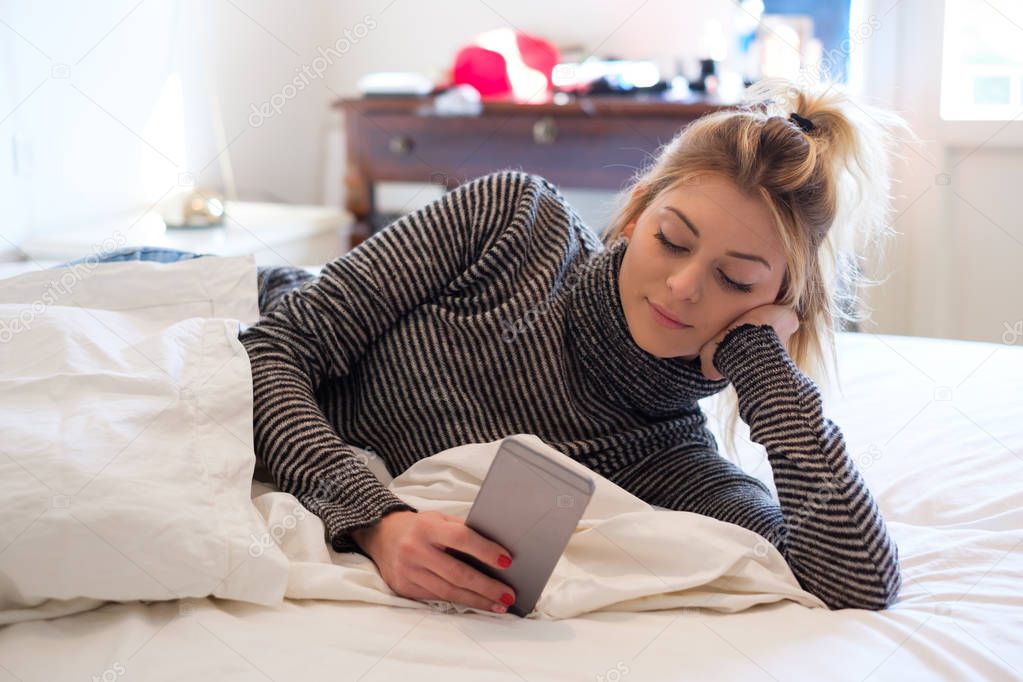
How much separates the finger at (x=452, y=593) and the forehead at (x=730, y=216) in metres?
0.39

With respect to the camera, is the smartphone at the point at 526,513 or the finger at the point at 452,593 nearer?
the smartphone at the point at 526,513

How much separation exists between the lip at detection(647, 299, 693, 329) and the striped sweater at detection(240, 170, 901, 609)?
43 millimetres

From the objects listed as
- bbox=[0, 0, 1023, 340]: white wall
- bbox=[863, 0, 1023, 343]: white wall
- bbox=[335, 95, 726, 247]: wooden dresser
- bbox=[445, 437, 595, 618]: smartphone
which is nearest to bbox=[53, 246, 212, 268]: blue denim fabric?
bbox=[445, 437, 595, 618]: smartphone

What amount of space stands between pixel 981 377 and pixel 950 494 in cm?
34

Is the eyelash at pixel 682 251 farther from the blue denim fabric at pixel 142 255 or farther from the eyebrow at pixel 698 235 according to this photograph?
the blue denim fabric at pixel 142 255

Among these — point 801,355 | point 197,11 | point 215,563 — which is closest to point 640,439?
point 801,355

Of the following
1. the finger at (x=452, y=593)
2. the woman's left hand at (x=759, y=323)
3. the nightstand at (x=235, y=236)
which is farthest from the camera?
the nightstand at (x=235, y=236)

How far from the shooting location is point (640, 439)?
1053mm

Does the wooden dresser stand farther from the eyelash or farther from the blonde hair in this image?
the eyelash

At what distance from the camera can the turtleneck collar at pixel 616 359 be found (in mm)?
1022

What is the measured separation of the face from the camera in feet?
3.12

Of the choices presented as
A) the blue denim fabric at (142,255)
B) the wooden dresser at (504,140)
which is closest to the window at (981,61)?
the wooden dresser at (504,140)

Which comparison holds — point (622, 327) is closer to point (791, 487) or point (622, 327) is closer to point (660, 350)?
point (660, 350)

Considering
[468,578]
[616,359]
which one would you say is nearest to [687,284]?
[616,359]
